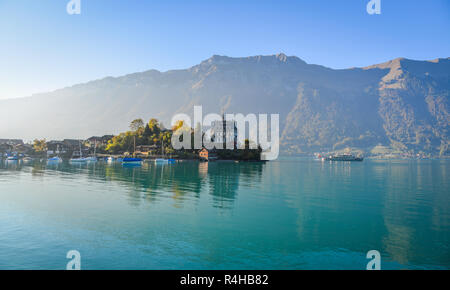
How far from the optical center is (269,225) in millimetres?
19922

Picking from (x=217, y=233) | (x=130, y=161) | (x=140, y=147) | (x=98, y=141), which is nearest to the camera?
(x=217, y=233)

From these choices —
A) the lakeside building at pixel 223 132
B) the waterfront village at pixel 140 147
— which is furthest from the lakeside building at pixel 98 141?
the lakeside building at pixel 223 132

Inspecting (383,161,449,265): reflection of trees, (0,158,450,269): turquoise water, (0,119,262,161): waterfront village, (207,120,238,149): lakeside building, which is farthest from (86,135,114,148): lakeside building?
(383,161,449,265): reflection of trees

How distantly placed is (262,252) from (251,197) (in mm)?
17638

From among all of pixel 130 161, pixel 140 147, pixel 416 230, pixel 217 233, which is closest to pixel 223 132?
pixel 140 147

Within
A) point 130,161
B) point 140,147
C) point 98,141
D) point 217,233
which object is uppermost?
point 98,141

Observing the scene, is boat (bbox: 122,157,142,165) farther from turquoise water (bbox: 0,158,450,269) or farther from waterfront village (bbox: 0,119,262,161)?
turquoise water (bbox: 0,158,450,269)

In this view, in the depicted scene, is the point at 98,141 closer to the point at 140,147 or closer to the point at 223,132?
the point at 140,147

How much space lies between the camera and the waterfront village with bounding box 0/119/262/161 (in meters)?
131

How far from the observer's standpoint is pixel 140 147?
14112 centimetres

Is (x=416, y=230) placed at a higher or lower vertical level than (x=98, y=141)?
lower
